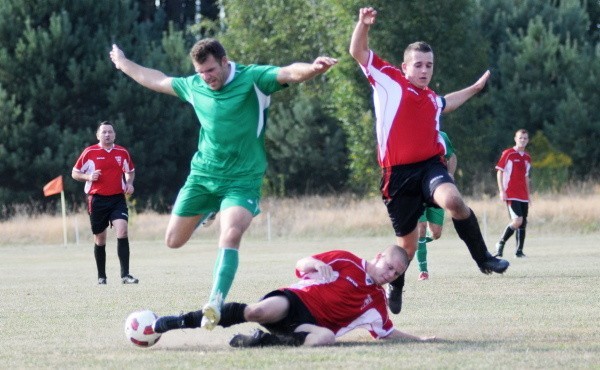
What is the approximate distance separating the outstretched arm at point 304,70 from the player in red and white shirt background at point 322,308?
1.22 meters

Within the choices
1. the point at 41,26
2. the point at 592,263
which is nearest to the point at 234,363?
the point at 592,263

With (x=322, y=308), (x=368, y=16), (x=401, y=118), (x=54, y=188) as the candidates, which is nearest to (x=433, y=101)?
(x=401, y=118)

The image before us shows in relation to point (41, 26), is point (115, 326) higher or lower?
lower

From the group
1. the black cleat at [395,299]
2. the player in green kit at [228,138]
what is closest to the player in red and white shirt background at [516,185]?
the black cleat at [395,299]

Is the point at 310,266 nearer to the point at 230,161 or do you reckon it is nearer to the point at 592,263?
the point at 230,161

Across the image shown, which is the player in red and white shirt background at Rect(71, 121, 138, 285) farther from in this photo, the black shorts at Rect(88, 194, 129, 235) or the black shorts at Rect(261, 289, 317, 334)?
the black shorts at Rect(261, 289, 317, 334)

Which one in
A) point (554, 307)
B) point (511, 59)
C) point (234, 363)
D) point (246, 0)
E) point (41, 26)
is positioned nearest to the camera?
point (234, 363)

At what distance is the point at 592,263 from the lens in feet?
59.3

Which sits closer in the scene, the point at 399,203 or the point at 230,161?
the point at 230,161

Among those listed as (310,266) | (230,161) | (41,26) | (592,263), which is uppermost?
(41,26)

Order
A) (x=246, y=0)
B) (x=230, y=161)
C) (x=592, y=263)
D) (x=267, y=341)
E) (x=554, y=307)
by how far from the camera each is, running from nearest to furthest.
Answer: (x=267, y=341) < (x=230, y=161) < (x=554, y=307) < (x=592, y=263) < (x=246, y=0)

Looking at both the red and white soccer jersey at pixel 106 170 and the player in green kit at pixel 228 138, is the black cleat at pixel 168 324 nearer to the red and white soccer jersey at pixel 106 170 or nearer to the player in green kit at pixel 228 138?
Answer: the player in green kit at pixel 228 138

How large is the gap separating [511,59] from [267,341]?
40614 mm

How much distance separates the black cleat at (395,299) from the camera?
33.3 feet
